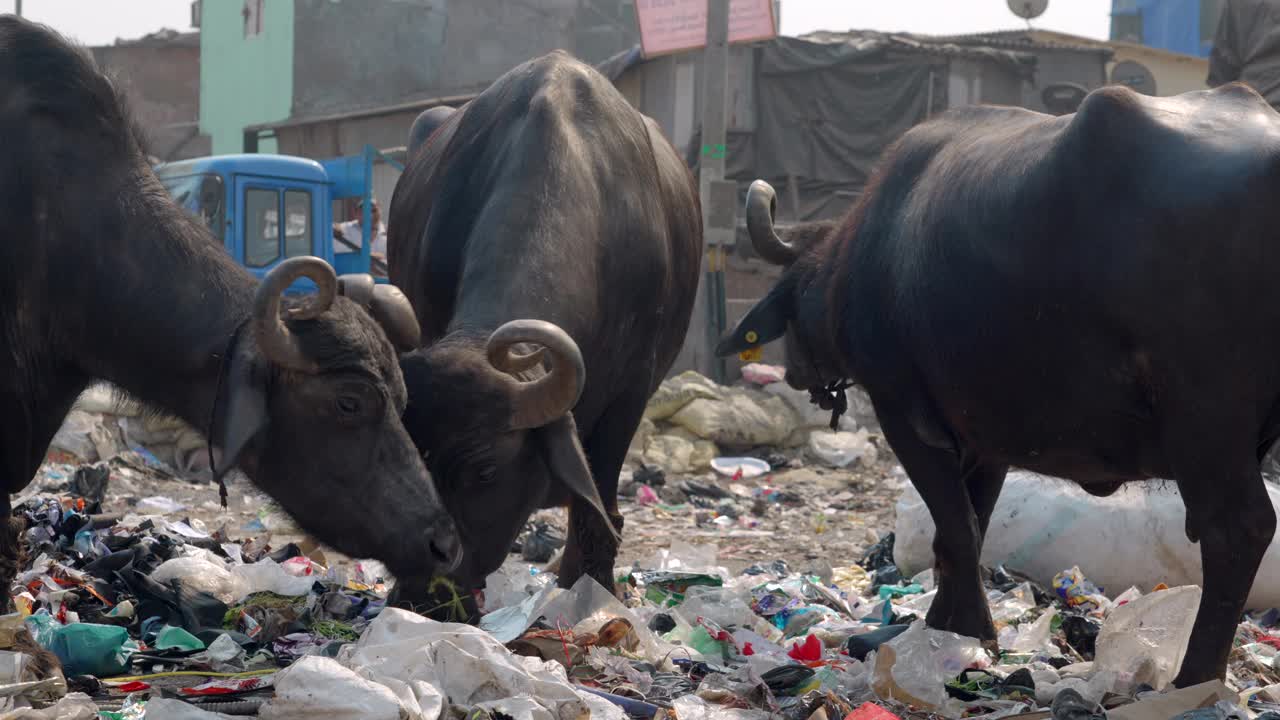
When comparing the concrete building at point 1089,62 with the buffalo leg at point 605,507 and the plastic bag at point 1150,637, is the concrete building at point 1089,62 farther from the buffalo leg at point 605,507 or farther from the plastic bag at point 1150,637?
the plastic bag at point 1150,637

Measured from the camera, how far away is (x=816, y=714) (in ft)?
12.6

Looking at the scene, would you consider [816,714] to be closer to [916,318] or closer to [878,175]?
[916,318]

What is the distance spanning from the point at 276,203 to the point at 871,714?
10153mm

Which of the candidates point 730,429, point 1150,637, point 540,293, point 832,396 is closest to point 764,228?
point 832,396

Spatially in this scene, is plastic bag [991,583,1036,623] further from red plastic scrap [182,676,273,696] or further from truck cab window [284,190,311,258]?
truck cab window [284,190,311,258]

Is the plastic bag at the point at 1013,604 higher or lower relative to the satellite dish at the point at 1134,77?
lower

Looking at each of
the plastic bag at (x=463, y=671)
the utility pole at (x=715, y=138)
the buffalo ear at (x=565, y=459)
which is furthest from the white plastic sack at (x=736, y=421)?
the plastic bag at (x=463, y=671)

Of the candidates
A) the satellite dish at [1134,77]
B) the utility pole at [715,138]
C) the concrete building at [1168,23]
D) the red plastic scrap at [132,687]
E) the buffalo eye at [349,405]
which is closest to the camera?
the buffalo eye at [349,405]

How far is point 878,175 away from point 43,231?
3085 millimetres

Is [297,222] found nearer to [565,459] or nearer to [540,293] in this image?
[540,293]

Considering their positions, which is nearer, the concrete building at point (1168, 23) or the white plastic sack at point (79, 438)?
the white plastic sack at point (79, 438)

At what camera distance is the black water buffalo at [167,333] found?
395 centimetres

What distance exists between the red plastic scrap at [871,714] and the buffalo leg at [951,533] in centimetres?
117

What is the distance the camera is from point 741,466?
1088 cm
